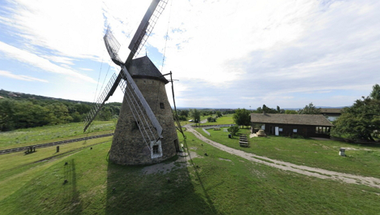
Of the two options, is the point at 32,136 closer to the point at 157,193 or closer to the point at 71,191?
the point at 71,191

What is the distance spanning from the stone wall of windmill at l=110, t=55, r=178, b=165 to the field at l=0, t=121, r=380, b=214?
0.96 meters

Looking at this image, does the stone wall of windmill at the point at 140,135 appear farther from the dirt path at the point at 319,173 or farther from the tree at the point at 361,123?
the tree at the point at 361,123

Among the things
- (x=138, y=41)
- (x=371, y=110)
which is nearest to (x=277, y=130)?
(x=371, y=110)

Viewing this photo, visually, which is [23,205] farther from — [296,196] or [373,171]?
[373,171]

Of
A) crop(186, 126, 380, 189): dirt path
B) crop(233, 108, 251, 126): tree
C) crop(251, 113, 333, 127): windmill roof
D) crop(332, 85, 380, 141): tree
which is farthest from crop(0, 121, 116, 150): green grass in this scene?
crop(332, 85, 380, 141): tree

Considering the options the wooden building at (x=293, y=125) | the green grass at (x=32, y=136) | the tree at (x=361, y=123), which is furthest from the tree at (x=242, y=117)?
the green grass at (x=32, y=136)

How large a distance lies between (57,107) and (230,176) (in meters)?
81.2

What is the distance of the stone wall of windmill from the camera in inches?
489

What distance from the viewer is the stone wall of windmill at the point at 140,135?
12.4 meters

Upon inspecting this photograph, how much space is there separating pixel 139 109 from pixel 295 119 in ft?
111

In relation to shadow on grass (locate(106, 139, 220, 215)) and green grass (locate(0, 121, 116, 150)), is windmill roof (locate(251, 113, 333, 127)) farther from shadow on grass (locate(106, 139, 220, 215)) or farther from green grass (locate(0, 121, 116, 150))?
green grass (locate(0, 121, 116, 150))

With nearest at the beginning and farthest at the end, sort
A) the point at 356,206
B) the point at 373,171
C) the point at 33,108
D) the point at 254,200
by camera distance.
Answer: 1. the point at 356,206
2. the point at 254,200
3. the point at 373,171
4. the point at 33,108

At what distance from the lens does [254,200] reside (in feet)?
25.8

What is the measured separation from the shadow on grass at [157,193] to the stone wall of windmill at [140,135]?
1.37m
